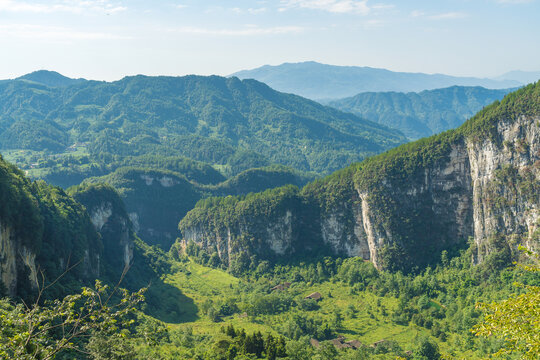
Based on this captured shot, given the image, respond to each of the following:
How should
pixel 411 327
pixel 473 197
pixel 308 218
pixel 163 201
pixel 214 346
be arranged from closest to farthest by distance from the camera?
pixel 214 346, pixel 411 327, pixel 473 197, pixel 308 218, pixel 163 201

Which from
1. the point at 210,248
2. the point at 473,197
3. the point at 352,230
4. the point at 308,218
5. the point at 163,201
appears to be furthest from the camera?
the point at 163,201

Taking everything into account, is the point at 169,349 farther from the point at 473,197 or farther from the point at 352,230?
the point at 473,197

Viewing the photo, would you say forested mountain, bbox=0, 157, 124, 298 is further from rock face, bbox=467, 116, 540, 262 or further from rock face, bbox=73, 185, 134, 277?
rock face, bbox=467, 116, 540, 262

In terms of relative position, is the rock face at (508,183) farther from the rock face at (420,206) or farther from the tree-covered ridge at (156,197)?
the tree-covered ridge at (156,197)

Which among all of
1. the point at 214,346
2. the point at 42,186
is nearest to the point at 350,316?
the point at 214,346

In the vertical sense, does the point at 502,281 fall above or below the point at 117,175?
below

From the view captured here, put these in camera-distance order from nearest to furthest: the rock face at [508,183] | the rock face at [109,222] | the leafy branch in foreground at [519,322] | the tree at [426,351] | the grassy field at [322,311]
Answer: the leafy branch in foreground at [519,322] < the tree at [426,351] < the grassy field at [322,311] < the rock face at [508,183] < the rock face at [109,222]

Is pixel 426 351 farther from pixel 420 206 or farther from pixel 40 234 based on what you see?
pixel 40 234

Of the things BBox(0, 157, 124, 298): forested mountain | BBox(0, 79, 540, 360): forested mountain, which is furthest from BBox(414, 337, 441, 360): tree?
BBox(0, 157, 124, 298): forested mountain

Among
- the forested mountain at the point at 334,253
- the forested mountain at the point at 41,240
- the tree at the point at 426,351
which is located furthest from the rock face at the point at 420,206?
the forested mountain at the point at 41,240
